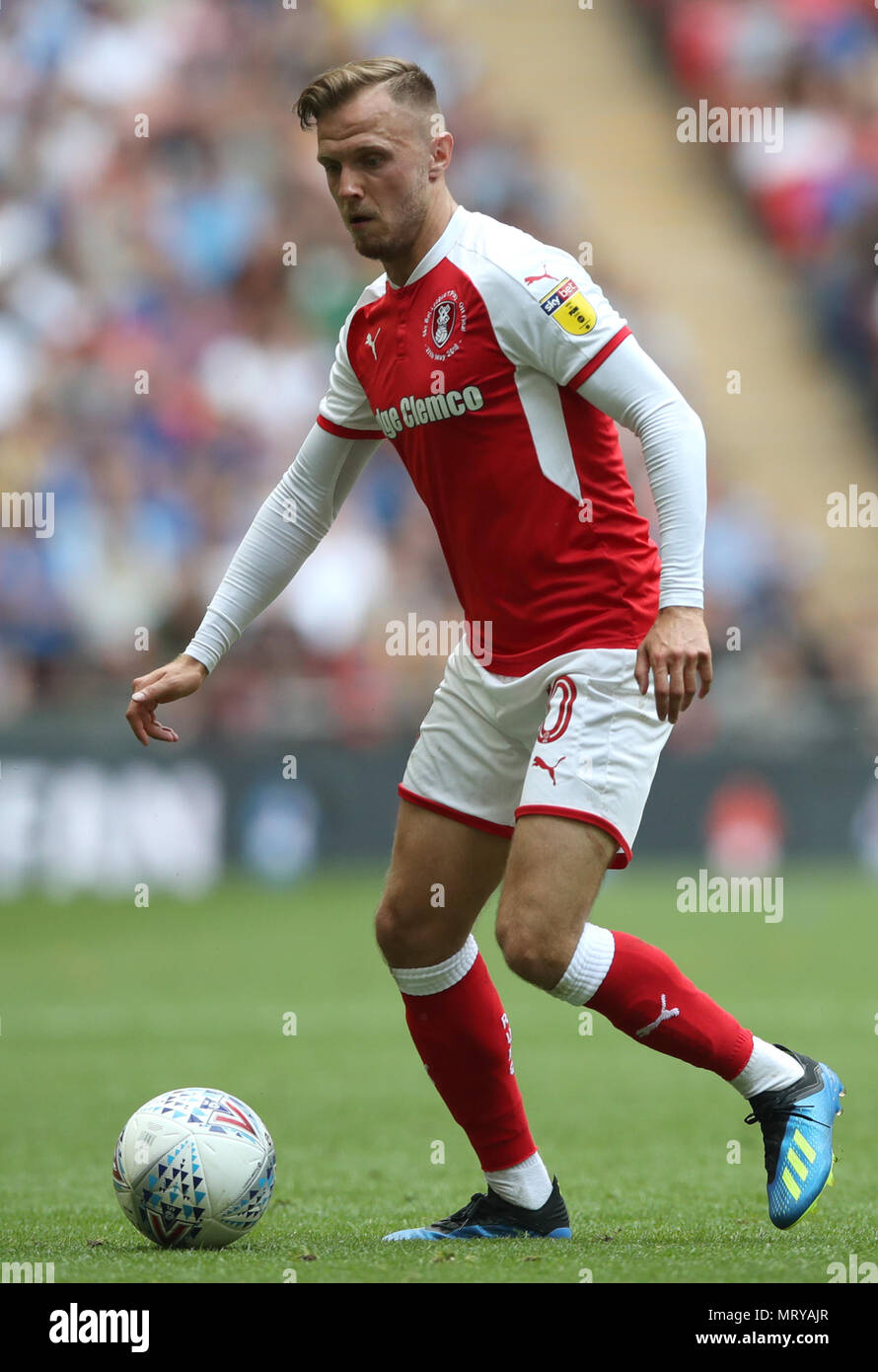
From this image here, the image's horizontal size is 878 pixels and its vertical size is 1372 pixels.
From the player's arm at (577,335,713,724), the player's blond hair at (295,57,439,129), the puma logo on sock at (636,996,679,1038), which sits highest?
the player's blond hair at (295,57,439,129)

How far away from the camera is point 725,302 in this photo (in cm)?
1819

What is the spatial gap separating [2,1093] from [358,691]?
6456 millimetres

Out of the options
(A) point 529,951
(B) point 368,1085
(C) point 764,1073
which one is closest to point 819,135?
(B) point 368,1085

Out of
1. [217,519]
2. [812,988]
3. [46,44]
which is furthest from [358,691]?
[46,44]

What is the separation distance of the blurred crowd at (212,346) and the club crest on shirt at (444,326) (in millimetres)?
8314

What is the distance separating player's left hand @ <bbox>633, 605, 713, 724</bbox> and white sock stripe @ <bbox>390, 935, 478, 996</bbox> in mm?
853

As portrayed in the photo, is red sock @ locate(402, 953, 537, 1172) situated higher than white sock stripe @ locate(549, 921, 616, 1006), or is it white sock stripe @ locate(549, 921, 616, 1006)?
white sock stripe @ locate(549, 921, 616, 1006)

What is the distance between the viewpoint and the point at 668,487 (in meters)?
4.00

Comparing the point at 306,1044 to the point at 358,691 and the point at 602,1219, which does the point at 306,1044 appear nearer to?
the point at 602,1219

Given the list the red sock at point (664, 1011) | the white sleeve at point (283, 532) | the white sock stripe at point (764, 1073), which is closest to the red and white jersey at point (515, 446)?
the white sleeve at point (283, 532)

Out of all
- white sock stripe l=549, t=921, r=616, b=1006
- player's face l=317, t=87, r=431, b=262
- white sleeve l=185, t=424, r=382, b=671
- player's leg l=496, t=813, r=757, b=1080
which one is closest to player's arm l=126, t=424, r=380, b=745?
white sleeve l=185, t=424, r=382, b=671

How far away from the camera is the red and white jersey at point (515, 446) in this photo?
13.5 ft

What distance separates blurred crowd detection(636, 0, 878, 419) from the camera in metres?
17.0

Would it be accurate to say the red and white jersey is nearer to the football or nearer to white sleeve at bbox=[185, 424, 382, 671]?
white sleeve at bbox=[185, 424, 382, 671]
